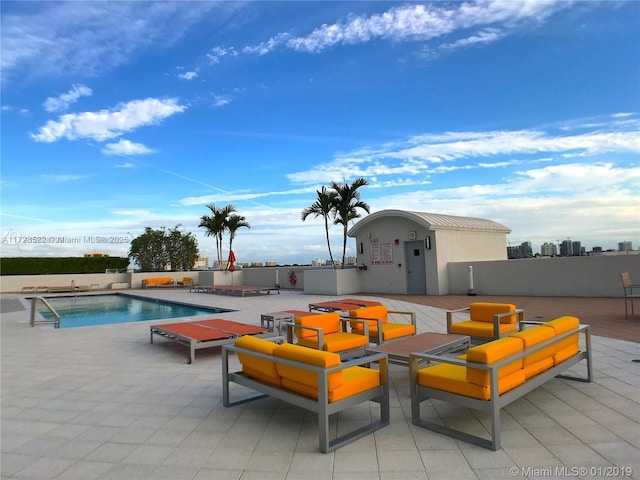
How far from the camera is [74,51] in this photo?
34.4ft

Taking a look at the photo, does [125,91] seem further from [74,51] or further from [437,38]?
[437,38]

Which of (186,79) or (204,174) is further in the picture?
(204,174)

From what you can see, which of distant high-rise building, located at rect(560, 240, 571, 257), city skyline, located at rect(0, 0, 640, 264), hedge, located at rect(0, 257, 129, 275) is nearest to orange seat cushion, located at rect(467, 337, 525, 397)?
city skyline, located at rect(0, 0, 640, 264)

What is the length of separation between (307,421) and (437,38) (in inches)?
459

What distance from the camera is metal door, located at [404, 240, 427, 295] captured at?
1461 centimetres

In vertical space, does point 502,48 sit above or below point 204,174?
above

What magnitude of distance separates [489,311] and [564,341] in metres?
1.93

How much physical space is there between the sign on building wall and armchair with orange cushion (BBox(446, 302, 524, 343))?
370 inches

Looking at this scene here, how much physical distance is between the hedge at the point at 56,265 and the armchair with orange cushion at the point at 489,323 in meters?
26.6

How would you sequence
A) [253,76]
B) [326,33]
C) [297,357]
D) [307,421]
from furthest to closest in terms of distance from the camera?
[253,76] < [326,33] < [307,421] < [297,357]

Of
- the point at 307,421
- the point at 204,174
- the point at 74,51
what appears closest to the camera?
the point at 307,421

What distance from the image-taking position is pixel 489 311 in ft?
19.1

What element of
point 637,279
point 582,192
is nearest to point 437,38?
point 582,192

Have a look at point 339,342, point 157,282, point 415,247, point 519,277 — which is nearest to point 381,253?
point 415,247
